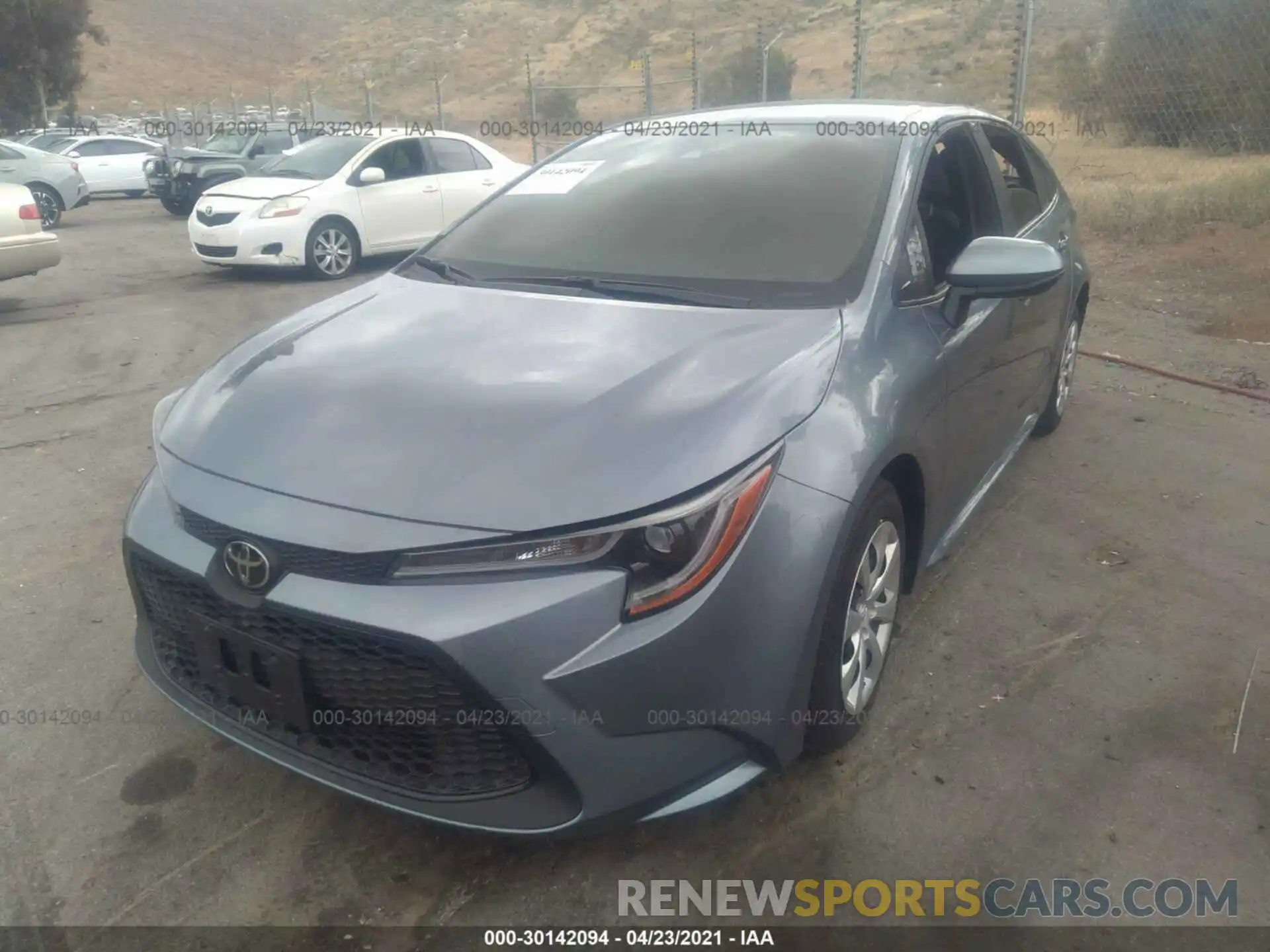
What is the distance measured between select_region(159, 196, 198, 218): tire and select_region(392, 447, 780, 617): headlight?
16818mm

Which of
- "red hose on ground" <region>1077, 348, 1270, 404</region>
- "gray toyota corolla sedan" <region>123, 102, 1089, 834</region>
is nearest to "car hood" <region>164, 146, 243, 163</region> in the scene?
"red hose on ground" <region>1077, 348, 1270, 404</region>

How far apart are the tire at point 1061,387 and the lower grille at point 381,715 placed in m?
3.53

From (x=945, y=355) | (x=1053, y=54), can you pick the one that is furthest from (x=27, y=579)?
(x=1053, y=54)

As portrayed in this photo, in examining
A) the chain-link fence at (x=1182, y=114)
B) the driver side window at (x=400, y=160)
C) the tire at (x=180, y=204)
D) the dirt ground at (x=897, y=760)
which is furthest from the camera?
the tire at (x=180, y=204)

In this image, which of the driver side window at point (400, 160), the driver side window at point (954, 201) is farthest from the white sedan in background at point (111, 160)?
the driver side window at point (954, 201)

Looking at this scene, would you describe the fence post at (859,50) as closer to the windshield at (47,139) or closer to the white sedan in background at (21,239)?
the white sedan in background at (21,239)

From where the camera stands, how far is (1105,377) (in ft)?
20.4

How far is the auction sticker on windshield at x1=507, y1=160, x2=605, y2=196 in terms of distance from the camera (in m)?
3.76

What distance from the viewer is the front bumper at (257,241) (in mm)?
9984

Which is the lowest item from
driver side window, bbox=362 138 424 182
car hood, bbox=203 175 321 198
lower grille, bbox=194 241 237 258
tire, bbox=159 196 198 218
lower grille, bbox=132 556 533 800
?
tire, bbox=159 196 198 218

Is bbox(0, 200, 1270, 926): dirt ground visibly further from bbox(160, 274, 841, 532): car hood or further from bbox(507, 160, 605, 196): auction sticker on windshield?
bbox(507, 160, 605, 196): auction sticker on windshield

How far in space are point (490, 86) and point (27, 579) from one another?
4481 centimetres

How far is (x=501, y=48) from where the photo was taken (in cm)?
5078

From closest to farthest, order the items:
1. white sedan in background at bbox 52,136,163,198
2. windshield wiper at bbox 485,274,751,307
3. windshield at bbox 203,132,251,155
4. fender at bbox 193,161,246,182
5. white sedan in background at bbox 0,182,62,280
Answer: windshield wiper at bbox 485,274,751,307 < white sedan in background at bbox 0,182,62,280 < fender at bbox 193,161,246,182 < windshield at bbox 203,132,251,155 < white sedan in background at bbox 52,136,163,198
